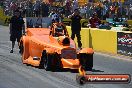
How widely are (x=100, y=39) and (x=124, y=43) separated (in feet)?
7.72

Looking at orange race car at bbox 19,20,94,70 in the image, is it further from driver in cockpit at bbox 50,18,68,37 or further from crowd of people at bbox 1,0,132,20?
crowd of people at bbox 1,0,132,20

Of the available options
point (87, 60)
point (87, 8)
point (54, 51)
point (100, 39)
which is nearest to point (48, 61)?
point (54, 51)

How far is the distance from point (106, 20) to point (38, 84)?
20240 mm

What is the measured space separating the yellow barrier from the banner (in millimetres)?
309

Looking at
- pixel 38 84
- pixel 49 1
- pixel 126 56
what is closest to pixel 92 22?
pixel 126 56

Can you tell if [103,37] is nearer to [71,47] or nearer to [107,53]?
[107,53]

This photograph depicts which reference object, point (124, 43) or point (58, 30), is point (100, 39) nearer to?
point (124, 43)

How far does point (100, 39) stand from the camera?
2045 centimetres

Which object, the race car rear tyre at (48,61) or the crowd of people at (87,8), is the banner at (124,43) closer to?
the race car rear tyre at (48,61)

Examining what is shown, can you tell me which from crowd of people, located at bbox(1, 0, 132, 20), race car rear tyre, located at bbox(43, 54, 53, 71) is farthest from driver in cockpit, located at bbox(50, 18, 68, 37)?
crowd of people, located at bbox(1, 0, 132, 20)

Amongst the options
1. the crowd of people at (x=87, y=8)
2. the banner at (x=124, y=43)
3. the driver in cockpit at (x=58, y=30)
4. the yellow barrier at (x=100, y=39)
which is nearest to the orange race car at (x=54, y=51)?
the driver in cockpit at (x=58, y=30)

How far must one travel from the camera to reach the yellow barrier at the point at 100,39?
756 inches

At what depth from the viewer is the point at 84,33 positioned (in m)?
Answer: 22.1

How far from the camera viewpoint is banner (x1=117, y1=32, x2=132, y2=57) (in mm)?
17844
